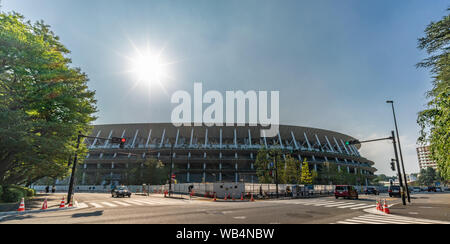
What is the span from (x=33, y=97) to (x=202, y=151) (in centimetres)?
5046

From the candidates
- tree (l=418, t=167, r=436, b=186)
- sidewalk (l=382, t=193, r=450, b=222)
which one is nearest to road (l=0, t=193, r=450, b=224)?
sidewalk (l=382, t=193, r=450, b=222)

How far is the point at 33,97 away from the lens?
15344 millimetres

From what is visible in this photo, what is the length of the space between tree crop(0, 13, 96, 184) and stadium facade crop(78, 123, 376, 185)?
3914 centimetres

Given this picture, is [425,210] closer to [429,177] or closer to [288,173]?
[288,173]

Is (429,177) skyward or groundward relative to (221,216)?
groundward

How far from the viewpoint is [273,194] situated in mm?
29531

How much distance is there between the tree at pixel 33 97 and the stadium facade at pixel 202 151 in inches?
1541

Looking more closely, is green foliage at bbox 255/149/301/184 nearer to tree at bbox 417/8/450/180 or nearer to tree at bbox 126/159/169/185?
tree at bbox 126/159/169/185

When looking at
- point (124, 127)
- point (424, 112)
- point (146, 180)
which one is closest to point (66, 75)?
point (424, 112)

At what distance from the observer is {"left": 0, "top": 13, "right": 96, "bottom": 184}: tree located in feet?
46.1

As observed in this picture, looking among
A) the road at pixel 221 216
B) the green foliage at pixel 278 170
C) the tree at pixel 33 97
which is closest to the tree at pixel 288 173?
the green foliage at pixel 278 170

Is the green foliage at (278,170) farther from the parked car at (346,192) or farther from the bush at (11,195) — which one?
the bush at (11,195)

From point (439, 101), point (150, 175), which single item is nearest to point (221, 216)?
point (439, 101)
